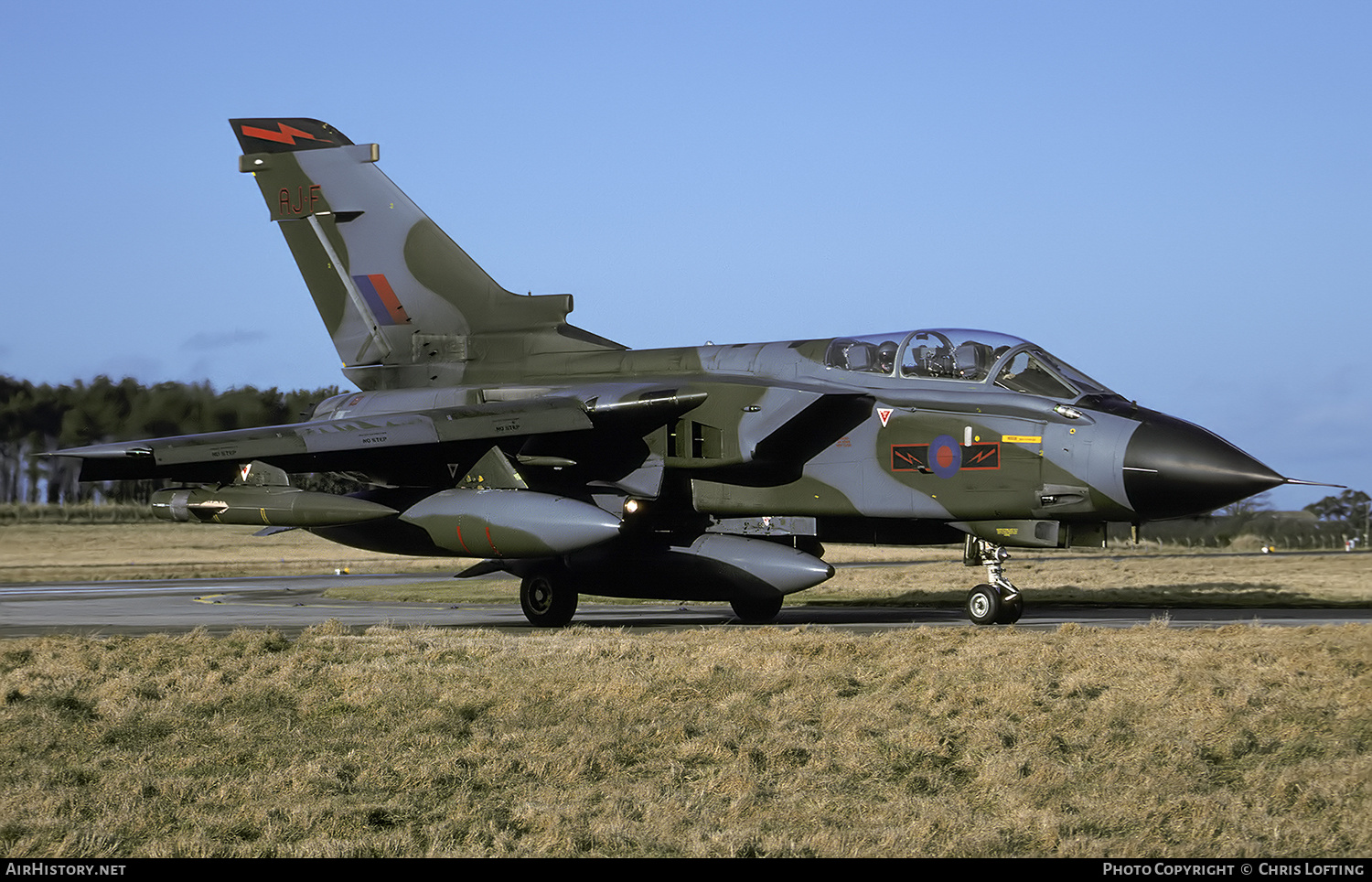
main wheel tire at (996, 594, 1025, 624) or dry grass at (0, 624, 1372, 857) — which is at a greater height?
main wheel tire at (996, 594, 1025, 624)

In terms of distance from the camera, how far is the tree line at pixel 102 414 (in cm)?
2856

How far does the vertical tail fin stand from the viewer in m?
17.9

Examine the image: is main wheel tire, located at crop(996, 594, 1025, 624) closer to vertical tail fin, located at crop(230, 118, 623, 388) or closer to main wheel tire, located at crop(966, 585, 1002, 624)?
main wheel tire, located at crop(966, 585, 1002, 624)

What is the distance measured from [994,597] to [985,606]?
0.13 meters

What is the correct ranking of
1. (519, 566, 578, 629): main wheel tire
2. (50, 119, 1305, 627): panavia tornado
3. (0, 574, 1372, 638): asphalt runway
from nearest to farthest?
(50, 119, 1305, 627): panavia tornado
(0, 574, 1372, 638): asphalt runway
(519, 566, 578, 629): main wheel tire

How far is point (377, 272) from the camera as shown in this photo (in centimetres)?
1839

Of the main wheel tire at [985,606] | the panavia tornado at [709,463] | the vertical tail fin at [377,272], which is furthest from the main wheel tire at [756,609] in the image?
the vertical tail fin at [377,272]

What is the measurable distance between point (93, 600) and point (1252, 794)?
19.7 m

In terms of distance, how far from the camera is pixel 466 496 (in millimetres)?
14820

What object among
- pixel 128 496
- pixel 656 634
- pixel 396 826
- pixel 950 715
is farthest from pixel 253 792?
pixel 128 496

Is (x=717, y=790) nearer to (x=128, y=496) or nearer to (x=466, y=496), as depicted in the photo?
(x=466, y=496)

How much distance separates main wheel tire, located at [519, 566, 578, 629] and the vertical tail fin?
3.42m

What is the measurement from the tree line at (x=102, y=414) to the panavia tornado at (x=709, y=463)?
885 cm

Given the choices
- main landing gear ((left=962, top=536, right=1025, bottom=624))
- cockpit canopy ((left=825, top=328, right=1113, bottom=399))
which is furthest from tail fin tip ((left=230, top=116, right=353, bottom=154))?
main landing gear ((left=962, top=536, right=1025, bottom=624))
